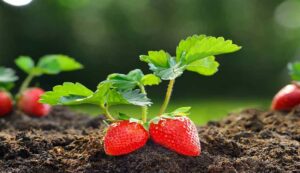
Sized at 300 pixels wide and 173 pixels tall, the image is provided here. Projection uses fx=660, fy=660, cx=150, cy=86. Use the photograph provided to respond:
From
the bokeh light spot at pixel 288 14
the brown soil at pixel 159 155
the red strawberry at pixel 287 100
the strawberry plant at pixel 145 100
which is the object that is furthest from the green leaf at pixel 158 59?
the bokeh light spot at pixel 288 14

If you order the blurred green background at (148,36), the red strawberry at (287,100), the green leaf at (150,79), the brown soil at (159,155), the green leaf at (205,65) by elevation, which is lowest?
the brown soil at (159,155)

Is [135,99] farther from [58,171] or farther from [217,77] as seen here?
[217,77]

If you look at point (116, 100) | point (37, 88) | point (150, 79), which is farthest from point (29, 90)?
point (116, 100)

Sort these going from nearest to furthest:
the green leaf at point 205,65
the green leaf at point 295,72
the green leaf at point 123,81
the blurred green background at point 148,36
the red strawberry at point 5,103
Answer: the green leaf at point 123,81 < the green leaf at point 205,65 < the green leaf at point 295,72 < the red strawberry at point 5,103 < the blurred green background at point 148,36

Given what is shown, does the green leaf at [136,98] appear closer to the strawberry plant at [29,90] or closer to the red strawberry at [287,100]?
the red strawberry at [287,100]

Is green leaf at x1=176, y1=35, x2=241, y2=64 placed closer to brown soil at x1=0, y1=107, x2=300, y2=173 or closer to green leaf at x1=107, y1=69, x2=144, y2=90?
green leaf at x1=107, y1=69, x2=144, y2=90

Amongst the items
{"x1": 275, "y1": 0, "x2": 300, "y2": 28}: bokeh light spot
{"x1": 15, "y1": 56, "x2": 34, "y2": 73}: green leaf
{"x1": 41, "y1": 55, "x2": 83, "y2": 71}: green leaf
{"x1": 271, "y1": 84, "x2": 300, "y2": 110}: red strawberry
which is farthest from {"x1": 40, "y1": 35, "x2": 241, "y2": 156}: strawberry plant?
{"x1": 275, "y1": 0, "x2": 300, "y2": 28}: bokeh light spot

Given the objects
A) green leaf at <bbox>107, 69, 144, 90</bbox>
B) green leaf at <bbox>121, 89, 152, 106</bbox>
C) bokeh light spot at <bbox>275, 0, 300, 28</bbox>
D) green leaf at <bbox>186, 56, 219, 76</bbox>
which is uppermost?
bokeh light spot at <bbox>275, 0, 300, 28</bbox>

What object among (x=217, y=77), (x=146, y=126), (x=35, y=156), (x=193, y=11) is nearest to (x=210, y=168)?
(x=146, y=126)
